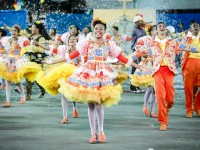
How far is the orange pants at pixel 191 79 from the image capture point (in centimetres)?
1316

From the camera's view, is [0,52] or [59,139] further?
[0,52]

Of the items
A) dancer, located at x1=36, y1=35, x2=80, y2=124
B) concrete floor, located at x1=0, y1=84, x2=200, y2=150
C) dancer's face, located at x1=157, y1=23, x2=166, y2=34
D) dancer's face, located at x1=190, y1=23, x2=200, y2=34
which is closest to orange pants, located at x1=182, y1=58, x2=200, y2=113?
concrete floor, located at x1=0, y1=84, x2=200, y2=150

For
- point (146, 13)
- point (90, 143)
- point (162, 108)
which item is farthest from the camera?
point (146, 13)

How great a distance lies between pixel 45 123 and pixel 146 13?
1833 centimetres

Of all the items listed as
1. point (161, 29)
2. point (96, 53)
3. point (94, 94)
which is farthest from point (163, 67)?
point (94, 94)

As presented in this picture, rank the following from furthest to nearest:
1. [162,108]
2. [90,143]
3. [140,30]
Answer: [140,30], [162,108], [90,143]

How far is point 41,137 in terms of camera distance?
32.7ft

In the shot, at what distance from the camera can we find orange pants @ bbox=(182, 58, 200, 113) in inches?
518

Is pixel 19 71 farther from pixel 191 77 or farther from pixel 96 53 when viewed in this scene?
pixel 96 53

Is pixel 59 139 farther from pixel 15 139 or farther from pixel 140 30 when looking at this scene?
pixel 140 30

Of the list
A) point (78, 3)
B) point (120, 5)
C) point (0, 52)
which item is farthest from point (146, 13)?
point (0, 52)

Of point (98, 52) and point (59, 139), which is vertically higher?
point (98, 52)

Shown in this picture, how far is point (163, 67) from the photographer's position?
11172 millimetres

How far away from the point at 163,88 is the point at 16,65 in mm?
5158
